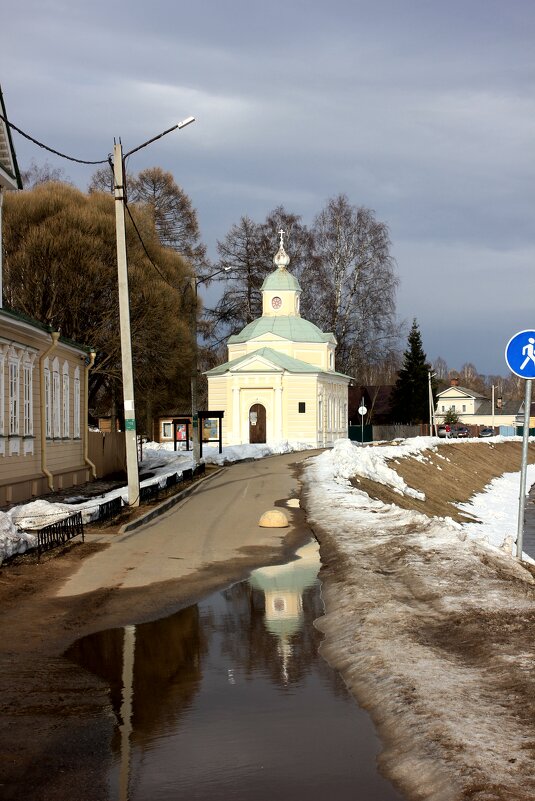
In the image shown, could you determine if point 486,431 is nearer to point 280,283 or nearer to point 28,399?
point 280,283

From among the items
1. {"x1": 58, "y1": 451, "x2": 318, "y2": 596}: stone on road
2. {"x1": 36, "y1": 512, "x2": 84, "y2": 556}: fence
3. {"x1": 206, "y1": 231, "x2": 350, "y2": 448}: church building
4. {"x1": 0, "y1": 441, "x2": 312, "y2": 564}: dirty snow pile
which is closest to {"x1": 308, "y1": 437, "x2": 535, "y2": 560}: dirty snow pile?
{"x1": 58, "y1": 451, "x2": 318, "y2": 596}: stone on road

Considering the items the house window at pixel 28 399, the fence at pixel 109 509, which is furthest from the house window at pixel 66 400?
the fence at pixel 109 509

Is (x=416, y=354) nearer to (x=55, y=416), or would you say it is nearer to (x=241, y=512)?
(x=55, y=416)

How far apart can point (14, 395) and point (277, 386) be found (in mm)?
36248

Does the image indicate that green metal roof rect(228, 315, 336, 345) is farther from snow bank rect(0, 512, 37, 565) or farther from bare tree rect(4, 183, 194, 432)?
snow bank rect(0, 512, 37, 565)

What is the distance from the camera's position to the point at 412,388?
94375 mm

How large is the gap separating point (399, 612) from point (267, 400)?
50.4 m

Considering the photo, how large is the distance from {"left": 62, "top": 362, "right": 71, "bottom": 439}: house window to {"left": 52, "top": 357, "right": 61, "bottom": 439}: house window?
0.89 meters

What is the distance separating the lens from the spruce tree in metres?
93.8

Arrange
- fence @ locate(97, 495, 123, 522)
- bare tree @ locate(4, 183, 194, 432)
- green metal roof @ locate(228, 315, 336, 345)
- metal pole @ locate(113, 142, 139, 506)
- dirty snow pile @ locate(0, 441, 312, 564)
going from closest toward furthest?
1. dirty snow pile @ locate(0, 441, 312, 564)
2. fence @ locate(97, 495, 123, 522)
3. metal pole @ locate(113, 142, 139, 506)
4. bare tree @ locate(4, 183, 194, 432)
5. green metal roof @ locate(228, 315, 336, 345)

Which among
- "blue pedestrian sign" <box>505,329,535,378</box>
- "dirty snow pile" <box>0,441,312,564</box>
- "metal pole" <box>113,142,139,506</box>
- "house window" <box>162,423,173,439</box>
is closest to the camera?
"blue pedestrian sign" <box>505,329,535,378</box>

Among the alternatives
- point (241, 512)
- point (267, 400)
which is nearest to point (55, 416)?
point (241, 512)

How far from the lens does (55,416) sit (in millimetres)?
29062

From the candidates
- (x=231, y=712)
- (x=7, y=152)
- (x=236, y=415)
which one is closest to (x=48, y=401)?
(x=7, y=152)
